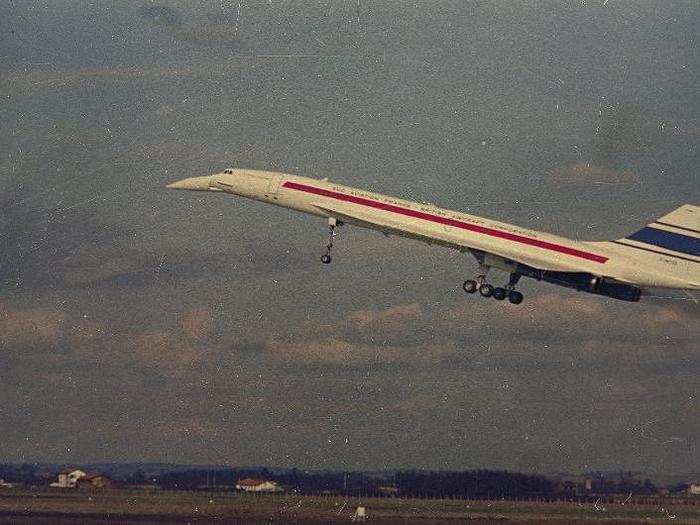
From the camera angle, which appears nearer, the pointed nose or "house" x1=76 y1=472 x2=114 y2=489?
the pointed nose

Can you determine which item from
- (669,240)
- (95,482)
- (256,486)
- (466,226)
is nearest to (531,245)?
(466,226)

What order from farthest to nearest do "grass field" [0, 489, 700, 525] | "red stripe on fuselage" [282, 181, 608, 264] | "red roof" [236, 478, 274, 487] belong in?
"red roof" [236, 478, 274, 487] < "grass field" [0, 489, 700, 525] < "red stripe on fuselage" [282, 181, 608, 264]

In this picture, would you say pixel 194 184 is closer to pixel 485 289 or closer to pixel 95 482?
pixel 485 289

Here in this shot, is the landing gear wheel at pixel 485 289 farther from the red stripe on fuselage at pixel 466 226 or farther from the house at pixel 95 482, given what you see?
the house at pixel 95 482

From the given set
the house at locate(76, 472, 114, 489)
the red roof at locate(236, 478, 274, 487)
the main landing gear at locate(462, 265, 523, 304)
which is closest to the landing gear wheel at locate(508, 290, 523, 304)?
the main landing gear at locate(462, 265, 523, 304)

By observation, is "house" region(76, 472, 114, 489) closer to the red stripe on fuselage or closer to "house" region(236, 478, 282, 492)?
"house" region(236, 478, 282, 492)

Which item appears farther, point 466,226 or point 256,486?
point 256,486

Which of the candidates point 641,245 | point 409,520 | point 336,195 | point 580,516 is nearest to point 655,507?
point 580,516
